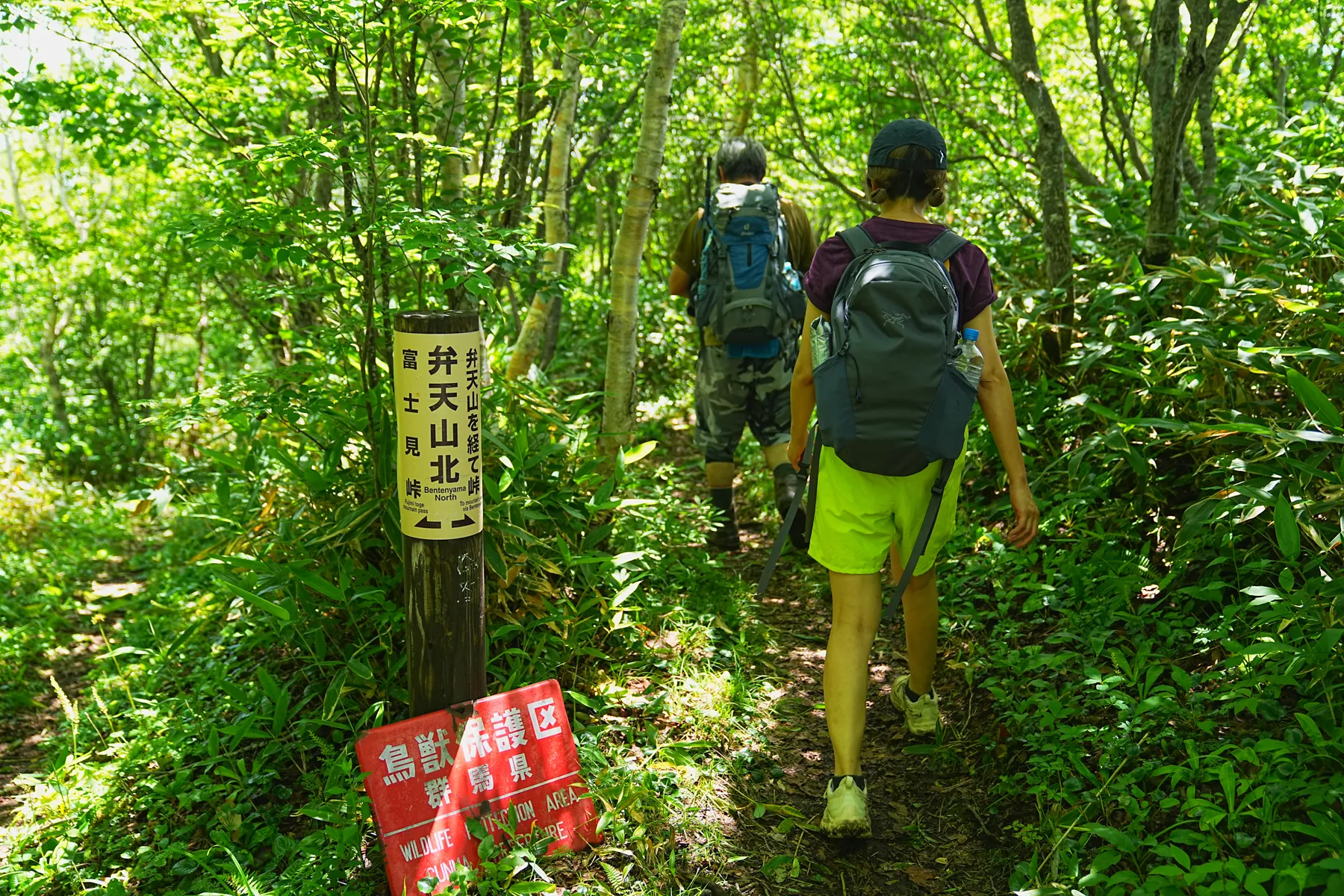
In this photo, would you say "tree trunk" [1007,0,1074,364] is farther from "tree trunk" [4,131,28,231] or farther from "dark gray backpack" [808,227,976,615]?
"tree trunk" [4,131,28,231]

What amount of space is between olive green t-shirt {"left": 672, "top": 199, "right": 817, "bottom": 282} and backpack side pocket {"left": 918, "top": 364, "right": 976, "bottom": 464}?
2.31 meters

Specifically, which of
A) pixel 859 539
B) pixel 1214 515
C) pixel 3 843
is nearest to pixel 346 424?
pixel 3 843

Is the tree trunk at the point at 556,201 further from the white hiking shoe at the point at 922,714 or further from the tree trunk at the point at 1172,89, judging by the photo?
the tree trunk at the point at 1172,89

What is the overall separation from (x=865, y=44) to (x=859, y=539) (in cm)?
581

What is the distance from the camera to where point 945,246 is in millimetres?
2539

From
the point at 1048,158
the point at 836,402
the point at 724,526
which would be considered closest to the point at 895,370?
the point at 836,402

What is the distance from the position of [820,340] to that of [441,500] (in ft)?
3.95

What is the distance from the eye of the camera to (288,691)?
326 centimetres

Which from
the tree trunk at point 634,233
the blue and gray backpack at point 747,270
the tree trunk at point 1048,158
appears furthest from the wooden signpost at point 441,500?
the tree trunk at point 1048,158

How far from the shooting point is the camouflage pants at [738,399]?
475 centimetres

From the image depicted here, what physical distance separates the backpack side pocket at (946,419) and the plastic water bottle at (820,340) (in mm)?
328

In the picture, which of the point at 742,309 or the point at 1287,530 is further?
the point at 742,309

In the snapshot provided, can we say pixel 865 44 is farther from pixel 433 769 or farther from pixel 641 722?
pixel 433 769

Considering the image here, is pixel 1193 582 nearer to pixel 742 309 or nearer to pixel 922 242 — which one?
pixel 922 242
